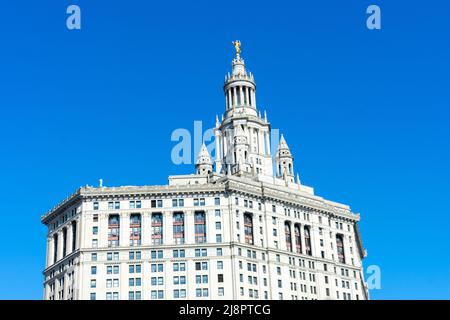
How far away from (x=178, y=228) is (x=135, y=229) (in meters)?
10.7

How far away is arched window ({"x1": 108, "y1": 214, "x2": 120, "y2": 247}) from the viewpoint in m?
169

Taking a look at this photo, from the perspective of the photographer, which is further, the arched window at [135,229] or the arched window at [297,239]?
the arched window at [297,239]

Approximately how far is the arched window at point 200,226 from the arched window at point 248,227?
1077cm

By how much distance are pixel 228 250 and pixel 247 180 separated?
2368cm

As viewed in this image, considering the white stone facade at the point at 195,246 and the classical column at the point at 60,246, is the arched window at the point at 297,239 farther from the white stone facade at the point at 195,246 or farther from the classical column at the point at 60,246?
the classical column at the point at 60,246

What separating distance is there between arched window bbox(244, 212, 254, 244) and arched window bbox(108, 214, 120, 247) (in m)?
32.0

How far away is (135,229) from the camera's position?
171m

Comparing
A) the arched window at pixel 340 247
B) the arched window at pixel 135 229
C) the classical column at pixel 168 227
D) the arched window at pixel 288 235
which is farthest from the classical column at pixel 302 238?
the arched window at pixel 135 229

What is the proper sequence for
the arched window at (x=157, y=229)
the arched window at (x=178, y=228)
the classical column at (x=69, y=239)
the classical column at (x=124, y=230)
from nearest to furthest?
the classical column at (x=124, y=230), the arched window at (x=157, y=229), the arched window at (x=178, y=228), the classical column at (x=69, y=239)

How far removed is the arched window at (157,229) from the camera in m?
170
